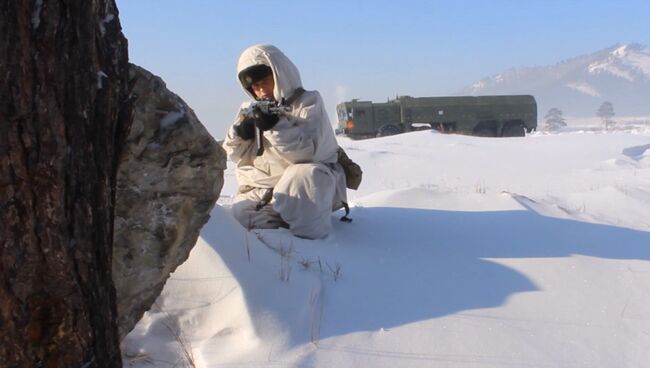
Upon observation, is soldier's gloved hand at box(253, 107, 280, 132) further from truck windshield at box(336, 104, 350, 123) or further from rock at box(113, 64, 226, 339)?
truck windshield at box(336, 104, 350, 123)

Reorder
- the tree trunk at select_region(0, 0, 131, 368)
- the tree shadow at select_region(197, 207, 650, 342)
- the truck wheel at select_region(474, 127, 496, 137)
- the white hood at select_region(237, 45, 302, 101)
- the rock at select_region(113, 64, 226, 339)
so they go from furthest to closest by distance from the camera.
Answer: the truck wheel at select_region(474, 127, 496, 137) → the white hood at select_region(237, 45, 302, 101) → the tree shadow at select_region(197, 207, 650, 342) → the rock at select_region(113, 64, 226, 339) → the tree trunk at select_region(0, 0, 131, 368)

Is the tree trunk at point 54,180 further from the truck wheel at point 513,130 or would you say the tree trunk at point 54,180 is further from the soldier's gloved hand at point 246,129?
the truck wheel at point 513,130

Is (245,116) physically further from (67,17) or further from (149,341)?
(67,17)

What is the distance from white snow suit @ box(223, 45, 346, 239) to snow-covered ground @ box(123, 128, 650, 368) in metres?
0.20

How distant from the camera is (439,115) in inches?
882

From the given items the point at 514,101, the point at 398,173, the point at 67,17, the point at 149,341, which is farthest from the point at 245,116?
the point at 514,101

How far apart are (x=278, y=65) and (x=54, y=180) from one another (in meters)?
2.66

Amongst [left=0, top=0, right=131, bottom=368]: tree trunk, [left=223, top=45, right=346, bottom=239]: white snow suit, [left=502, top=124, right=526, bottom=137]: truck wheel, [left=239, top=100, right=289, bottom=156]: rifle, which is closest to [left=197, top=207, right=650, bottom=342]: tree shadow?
[left=223, top=45, right=346, bottom=239]: white snow suit

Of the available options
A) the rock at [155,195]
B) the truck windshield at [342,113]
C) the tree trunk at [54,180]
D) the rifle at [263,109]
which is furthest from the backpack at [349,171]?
the truck windshield at [342,113]

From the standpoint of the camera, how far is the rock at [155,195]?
2131 millimetres

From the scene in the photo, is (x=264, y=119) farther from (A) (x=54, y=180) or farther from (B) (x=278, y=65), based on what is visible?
(A) (x=54, y=180)

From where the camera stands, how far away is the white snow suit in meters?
3.47

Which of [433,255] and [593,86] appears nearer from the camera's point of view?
[433,255]

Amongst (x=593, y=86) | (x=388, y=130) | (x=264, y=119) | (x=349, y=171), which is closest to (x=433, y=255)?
(x=349, y=171)
